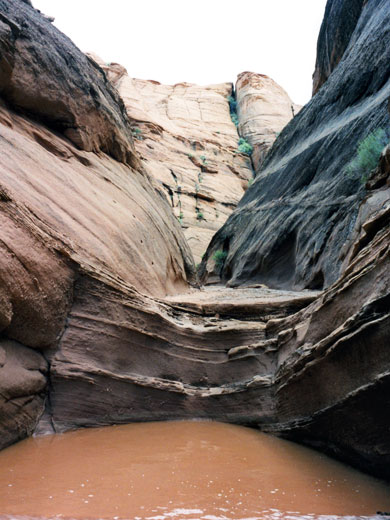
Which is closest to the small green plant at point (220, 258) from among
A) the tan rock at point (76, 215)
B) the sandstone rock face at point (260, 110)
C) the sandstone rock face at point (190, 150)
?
the tan rock at point (76, 215)

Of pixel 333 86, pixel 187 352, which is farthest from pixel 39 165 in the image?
pixel 333 86

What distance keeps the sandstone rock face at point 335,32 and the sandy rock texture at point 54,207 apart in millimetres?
10016

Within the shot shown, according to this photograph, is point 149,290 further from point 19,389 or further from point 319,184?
point 319,184

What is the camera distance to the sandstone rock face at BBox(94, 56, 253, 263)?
26312 mm

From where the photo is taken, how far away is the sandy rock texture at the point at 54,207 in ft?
12.2

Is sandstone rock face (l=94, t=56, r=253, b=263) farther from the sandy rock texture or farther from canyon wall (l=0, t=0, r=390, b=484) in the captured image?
the sandy rock texture

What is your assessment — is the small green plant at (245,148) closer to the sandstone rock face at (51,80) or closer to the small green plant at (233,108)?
the small green plant at (233,108)

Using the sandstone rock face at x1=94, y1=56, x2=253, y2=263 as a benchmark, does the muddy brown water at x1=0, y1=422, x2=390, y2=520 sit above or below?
below

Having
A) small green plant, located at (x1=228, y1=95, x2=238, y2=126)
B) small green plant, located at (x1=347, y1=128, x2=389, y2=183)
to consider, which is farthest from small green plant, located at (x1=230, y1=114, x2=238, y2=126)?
small green plant, located at (x1=347, y1=128, x2=389, y2=183)

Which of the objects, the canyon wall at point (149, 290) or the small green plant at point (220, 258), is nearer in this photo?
the canyon wall at point (149, 290)

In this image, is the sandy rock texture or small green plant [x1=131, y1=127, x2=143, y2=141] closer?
the sandy rock texture

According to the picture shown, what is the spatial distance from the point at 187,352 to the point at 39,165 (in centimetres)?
334

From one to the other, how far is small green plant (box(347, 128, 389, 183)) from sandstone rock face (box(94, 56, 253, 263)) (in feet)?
48.0

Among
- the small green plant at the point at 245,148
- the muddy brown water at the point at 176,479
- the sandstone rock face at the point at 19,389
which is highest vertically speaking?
A: the small green plant at the point at 245,148
